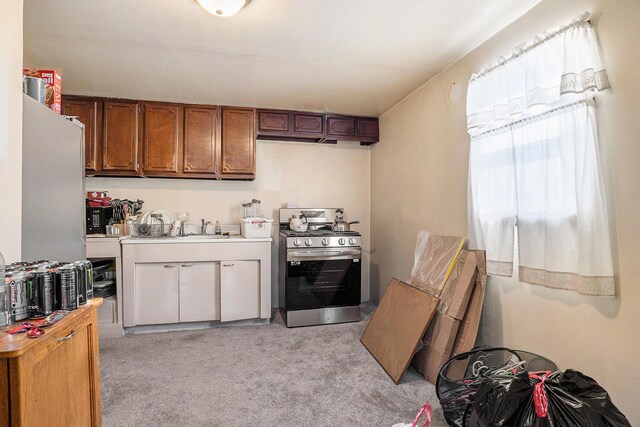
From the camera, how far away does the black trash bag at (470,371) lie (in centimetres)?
171

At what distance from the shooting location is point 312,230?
394cm

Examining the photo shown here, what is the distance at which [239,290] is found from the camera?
11.1 feet

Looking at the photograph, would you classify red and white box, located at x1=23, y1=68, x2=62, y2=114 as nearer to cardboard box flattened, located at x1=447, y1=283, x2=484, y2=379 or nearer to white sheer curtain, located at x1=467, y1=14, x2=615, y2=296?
white sheer curtain, located at x1=467, y1=14, x2=615, y2=296

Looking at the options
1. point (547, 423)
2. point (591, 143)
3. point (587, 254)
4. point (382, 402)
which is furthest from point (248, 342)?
point (591, 143)

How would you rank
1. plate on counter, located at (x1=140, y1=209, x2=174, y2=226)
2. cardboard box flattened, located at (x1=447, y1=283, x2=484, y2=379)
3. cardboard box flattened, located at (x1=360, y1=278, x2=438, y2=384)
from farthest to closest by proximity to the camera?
1. plate on counter, located at (x1=140, y1=209, x2=174, y2=226)
2. cardboard box flattened, located at (x1=360, y1=278, x2=438, y2=384)
3. cardboard box flattened, located at (x1=447, y1=283, x2=484, y2=379)

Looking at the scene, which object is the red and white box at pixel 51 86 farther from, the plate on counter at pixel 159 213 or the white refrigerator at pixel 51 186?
the plate on counter at pixel 159 213

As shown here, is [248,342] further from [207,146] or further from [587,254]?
[587,254]

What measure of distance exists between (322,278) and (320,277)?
3cm

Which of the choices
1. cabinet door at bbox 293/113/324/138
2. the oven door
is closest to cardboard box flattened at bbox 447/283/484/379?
the oven door

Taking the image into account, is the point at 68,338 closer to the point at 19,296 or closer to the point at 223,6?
the point at 19,296

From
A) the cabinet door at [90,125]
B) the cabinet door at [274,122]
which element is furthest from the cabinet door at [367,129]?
the cabinet door at [90,125]

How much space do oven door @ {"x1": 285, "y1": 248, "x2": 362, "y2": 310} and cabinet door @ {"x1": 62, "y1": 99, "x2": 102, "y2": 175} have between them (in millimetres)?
2334

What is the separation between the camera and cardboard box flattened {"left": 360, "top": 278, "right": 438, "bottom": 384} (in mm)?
2285

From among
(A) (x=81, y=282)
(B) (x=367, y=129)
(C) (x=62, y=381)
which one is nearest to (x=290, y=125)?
(B) (x=367, y=129)
